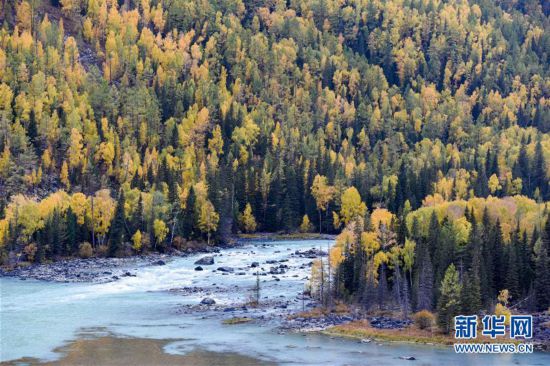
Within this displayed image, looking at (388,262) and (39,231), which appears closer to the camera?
(388,262)

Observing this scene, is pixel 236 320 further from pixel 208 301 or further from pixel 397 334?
pixel 397 334

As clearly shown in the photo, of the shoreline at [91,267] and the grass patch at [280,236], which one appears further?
the grass patch at [280,236]

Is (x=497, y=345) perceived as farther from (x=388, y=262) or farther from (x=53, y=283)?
(x=53, y=283)

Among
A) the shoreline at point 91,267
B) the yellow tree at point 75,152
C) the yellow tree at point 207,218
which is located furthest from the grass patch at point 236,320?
the yellow tree at point 75,152

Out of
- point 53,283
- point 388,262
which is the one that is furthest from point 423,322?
point 53,283

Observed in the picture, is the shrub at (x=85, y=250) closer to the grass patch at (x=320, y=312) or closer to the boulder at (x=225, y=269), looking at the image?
the boulder at (x=225, y=269)

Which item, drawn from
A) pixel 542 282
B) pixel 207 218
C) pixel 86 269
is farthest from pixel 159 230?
pixel 542 282
